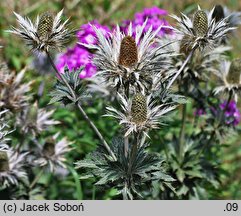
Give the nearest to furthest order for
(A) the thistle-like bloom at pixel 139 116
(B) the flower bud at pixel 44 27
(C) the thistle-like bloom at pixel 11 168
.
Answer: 1. (A) the thistle-like bloom at pixel 139 116
2. (B) the flower bud at pixel 44 27
3. (C) the thistle-like bloom at pixel 11 168

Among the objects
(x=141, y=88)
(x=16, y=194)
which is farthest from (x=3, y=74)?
(x=141, y=88)

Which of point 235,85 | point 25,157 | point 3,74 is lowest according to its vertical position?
point 25,157

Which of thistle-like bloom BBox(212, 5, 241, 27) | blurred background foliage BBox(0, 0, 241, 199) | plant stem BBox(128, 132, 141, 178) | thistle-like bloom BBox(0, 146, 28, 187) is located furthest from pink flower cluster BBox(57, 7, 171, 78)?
plant stem BBox(128, 132, 141, 178)

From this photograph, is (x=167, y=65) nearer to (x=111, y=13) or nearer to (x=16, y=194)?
(x=16, y=194)

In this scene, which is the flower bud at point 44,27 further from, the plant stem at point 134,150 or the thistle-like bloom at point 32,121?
the thistle-like bloom at point 32,121

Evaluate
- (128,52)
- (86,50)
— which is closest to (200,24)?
(128,52)

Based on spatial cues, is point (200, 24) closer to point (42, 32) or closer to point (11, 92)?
point (42, 32)

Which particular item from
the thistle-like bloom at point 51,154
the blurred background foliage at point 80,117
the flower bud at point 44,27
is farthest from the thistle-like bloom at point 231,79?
the flower bud at point 44,27
